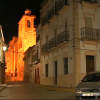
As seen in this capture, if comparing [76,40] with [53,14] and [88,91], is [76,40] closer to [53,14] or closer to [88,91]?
[53,14]

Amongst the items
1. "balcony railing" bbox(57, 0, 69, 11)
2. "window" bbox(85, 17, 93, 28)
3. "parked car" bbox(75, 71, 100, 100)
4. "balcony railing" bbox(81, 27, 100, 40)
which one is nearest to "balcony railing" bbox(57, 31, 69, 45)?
"balcony railing" bbox(81, 27, 100, 40)

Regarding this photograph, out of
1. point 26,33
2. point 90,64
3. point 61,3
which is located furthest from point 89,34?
point 26,33

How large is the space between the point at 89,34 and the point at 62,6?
4407mm

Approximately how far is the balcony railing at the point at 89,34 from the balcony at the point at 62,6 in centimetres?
324

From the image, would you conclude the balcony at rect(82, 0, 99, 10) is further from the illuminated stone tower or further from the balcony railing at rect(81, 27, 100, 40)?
the illuminated stone tower

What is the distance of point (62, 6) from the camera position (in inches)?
858

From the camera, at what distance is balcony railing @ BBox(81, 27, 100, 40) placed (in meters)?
19.6

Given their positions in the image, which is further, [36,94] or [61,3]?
[61,3]

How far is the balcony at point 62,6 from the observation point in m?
21.2

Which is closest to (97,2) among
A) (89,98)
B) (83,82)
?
(83,82)

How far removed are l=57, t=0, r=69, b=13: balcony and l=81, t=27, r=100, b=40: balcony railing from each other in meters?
3.24

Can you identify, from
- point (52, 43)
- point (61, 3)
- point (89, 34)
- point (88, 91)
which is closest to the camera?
point (88, 91)

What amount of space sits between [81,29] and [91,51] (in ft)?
7.87

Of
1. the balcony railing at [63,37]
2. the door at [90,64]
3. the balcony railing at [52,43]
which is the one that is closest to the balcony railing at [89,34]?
the balcony railing at [63,37]
